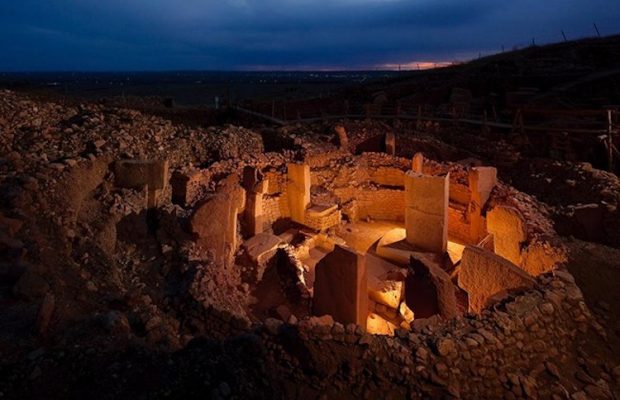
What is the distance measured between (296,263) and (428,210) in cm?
353

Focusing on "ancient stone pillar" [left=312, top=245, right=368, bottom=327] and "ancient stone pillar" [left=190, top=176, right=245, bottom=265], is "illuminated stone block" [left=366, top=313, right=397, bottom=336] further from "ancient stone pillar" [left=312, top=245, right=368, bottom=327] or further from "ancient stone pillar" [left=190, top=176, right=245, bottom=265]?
"ancient stone pillar" [left=190, top=176, right=245, bottom=265]

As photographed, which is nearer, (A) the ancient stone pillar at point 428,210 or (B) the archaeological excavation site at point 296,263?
(B) the archaeological excavation site at point 296,263

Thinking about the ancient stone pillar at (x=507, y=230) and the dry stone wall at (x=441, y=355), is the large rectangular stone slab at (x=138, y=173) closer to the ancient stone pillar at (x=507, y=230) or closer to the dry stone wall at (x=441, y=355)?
the dry stone wall at (x=441, y=355)

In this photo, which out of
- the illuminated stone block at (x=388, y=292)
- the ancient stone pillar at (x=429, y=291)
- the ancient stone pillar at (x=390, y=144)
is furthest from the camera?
the ancient stone pillar at (x=390, y=144)

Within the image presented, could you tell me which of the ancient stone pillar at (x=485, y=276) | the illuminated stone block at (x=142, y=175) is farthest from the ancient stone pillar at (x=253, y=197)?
the ancient stone pillar at (x=485, y=276)

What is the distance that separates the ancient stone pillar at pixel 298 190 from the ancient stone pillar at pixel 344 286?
4043 millimetres

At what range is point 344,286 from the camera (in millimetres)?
6051

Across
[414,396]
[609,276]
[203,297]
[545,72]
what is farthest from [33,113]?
[545,72]

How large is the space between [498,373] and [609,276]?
3.34 meters

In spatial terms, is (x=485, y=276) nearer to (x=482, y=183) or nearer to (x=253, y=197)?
(x=482, y=183)

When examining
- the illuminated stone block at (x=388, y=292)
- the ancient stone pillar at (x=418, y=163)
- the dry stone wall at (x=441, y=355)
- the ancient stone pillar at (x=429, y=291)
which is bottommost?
the illuminated stone block at (x=388, y=292)

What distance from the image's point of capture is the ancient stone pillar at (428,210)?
9.36m

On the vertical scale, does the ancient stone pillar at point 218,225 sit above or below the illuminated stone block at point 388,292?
above

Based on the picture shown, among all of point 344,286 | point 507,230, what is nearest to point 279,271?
point 344,286
